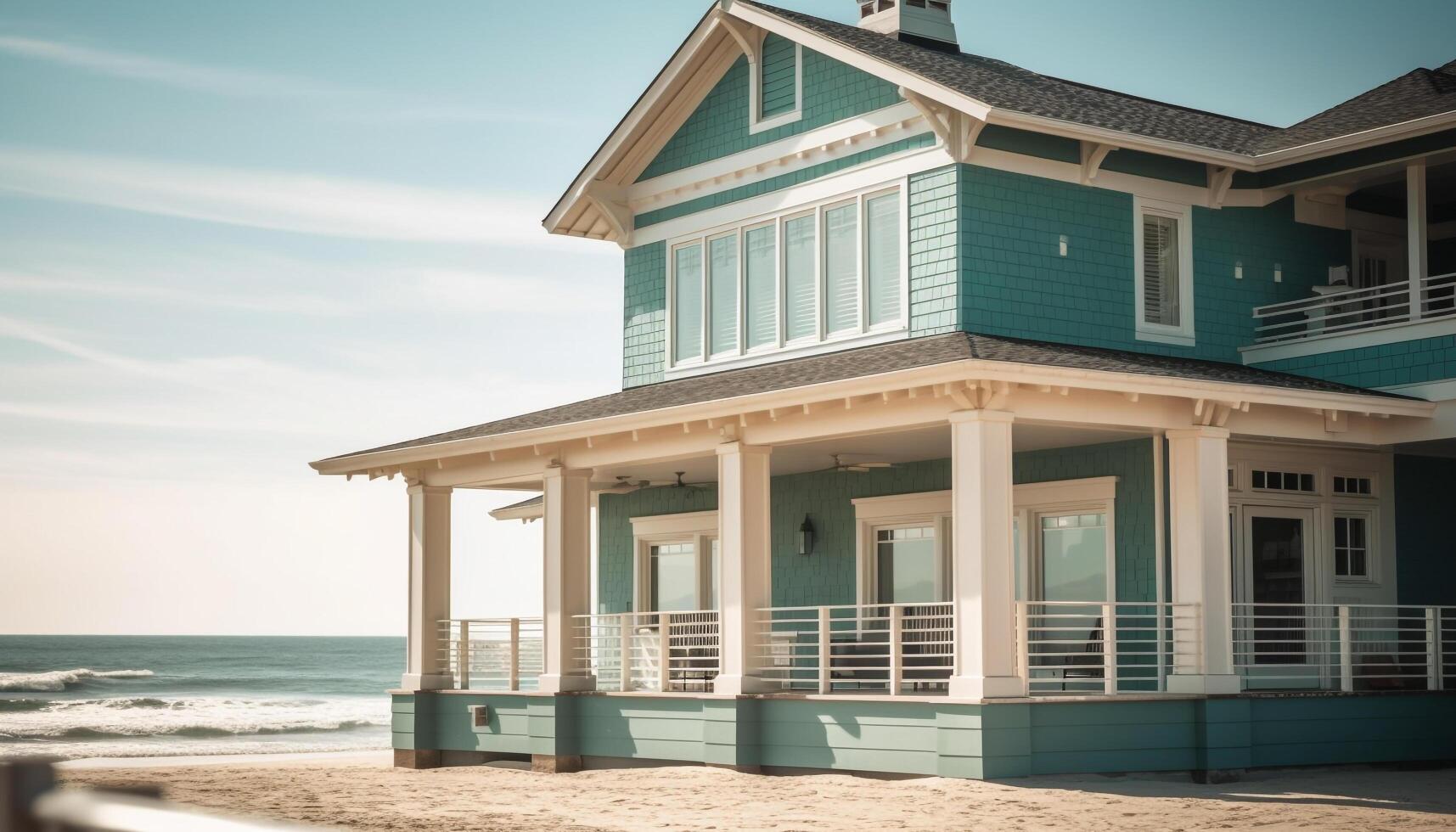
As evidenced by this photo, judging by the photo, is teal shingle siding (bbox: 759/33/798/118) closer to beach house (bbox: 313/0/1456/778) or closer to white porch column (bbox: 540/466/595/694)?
beach house (bbox: 313/0/1456/778)

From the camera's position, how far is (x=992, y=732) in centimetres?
1377

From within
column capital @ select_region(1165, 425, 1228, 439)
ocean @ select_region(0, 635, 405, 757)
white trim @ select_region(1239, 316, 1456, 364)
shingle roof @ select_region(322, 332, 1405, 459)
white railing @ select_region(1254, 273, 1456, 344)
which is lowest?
ocean @ select_region(0, 635, 405, 757)

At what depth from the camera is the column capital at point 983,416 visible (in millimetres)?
14008

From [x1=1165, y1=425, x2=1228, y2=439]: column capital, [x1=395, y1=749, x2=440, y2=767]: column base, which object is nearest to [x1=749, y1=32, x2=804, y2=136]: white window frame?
[x1=1165, y1=425, x2=1228, y2=439]: column capital

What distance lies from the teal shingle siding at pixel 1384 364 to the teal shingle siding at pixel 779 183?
4435mm

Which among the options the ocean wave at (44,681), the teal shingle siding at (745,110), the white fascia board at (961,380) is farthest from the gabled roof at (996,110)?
the ocean wave at (44,681)

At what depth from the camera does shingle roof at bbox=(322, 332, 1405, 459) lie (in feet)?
49.2

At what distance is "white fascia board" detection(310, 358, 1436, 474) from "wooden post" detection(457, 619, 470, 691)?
226 centimetres

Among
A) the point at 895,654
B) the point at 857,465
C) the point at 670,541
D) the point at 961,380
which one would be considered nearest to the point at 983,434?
the point at 961,380

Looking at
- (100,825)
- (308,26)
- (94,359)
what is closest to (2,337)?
(94,359)

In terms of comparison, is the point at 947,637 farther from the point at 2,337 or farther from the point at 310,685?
the point at 310,685

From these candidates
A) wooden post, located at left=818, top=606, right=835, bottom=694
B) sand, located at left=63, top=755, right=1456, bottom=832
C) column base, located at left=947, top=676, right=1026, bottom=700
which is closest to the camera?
sand, located at left=63, top=755, right=1456, bottom=832

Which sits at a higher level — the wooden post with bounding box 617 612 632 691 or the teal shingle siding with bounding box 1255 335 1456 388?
the teal shingle siding with bounding box 1255 335 1456 388

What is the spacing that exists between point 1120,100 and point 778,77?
396 cm
